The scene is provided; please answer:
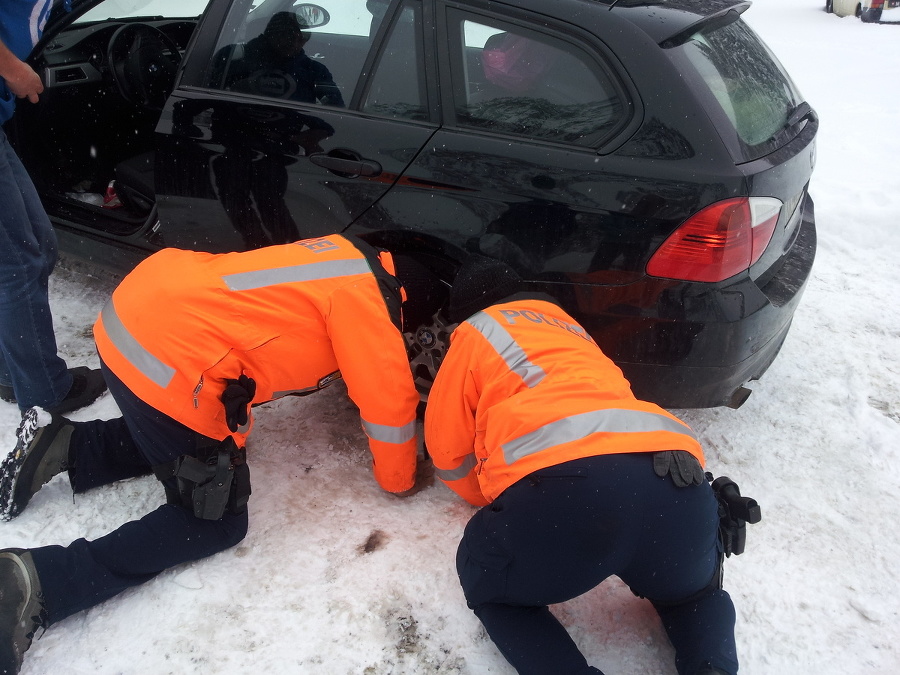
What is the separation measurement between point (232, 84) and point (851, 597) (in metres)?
2.85

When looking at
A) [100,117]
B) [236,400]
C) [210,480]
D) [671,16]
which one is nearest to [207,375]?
[236,400]

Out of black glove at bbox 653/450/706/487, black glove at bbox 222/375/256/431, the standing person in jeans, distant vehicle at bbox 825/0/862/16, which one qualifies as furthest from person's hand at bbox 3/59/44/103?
distant vehicle at bbox 825/0/862/16

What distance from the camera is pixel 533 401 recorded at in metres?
1.70

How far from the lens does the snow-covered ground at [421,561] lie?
1865 millimetres

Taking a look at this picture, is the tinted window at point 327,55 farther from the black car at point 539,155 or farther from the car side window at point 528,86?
the car side window at point 528,86

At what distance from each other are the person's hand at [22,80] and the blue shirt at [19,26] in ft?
0.15

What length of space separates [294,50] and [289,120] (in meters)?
0.37

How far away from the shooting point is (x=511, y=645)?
1713 millimetres

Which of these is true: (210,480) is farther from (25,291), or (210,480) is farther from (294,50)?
(294,50)

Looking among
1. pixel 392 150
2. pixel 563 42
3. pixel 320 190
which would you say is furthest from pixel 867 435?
pixel 320 190

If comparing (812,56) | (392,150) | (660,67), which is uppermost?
(660,67)

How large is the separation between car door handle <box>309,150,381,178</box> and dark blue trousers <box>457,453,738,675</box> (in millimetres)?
1236

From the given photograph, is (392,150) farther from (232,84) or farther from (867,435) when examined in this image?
(867,435)

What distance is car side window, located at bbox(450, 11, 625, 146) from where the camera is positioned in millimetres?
2100
